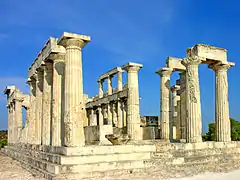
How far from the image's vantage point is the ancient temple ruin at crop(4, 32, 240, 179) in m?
12.3

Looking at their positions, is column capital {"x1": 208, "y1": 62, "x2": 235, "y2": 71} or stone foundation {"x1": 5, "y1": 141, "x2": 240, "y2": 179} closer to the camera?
stone foundation {"x1": 5, "y1": 141, "x2": 240, "y2": 179}

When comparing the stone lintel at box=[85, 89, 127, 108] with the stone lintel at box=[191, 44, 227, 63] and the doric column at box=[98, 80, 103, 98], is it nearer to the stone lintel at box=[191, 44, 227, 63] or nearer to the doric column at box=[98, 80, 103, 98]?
the doric column at box=[98, 80, 103, 98]

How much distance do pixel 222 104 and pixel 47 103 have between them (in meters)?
10.6

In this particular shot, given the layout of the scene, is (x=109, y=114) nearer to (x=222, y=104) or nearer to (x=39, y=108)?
(x=39, y=108)

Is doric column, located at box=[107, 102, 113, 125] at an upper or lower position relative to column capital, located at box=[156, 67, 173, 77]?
lower

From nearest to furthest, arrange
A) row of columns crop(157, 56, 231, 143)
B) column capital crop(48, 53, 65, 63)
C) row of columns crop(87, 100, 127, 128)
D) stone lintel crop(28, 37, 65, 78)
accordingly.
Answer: stone lintel crop(28, 37, 65, 78) < column capital crop(48, 53, 65, 63) < row of columns crop(157, 56, 231, 143) < row of columns crop(87, 100, 127, 128)

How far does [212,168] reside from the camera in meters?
15.6

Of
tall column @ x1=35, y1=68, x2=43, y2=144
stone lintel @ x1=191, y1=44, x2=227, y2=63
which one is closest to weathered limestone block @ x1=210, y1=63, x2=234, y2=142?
stone lintel @ x1=191, y1=44, x2=227, y2=63

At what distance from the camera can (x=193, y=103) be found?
17328 mm

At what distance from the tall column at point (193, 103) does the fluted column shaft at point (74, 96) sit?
6977 millimetres

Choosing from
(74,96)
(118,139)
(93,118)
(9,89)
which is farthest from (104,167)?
(9,89)

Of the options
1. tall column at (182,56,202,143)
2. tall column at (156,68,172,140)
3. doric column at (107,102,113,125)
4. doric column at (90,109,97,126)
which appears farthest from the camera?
doric column at (90,109,97,126)

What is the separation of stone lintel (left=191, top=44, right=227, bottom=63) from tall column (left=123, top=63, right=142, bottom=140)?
17.7 ft

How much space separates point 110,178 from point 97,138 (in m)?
4.95
